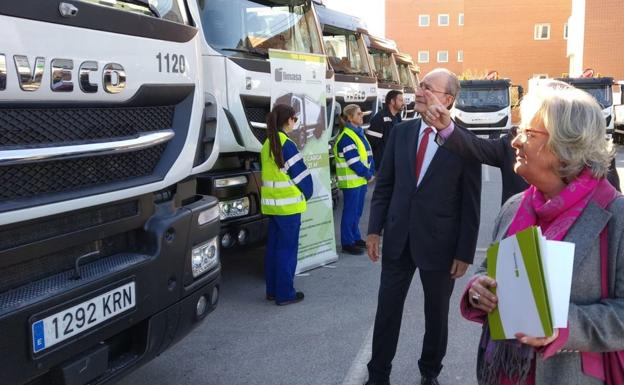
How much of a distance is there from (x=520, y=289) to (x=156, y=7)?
2354 mm

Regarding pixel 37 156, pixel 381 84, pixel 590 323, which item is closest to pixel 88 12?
pixel 37 156

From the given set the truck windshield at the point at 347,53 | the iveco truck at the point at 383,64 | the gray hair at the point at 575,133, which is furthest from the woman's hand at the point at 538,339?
the iveco truck at the point at 383,64

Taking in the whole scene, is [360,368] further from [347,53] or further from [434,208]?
[347,53]

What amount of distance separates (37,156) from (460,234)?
2.13 metres

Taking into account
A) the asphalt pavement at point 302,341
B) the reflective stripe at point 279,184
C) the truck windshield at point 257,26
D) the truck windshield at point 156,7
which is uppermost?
the truck windshield at point 257,26

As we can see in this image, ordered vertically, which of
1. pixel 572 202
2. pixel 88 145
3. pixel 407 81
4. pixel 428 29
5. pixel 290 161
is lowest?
pixel 290 161

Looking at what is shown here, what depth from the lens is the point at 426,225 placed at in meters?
3.18

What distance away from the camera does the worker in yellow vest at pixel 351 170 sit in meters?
6.62

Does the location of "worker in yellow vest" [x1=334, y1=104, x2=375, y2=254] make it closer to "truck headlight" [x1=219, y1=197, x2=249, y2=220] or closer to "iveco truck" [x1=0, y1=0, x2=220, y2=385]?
"truck headlight" [x1=219, y1=197, x2=249, y2=220]

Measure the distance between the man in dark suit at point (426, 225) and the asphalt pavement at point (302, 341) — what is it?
40 cm

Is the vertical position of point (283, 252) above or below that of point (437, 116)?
below

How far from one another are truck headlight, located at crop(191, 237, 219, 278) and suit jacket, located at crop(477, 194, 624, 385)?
5.85 ft

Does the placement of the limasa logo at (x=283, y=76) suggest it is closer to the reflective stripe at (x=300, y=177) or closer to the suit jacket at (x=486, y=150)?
the reflective stripe at (x=300, y=177)

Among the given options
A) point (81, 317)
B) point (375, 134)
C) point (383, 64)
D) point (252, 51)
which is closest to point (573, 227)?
point (81, 317)
